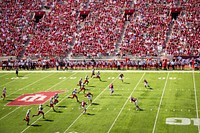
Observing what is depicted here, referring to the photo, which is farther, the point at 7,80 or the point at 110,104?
the point at 7,80

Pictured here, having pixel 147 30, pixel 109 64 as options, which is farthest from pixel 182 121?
pixel 147 30

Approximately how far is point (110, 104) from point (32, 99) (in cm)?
595

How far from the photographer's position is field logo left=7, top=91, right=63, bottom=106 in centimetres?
2572

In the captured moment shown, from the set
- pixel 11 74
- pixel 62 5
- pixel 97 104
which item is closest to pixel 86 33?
pixel 62 5

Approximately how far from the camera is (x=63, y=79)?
33500 millimetres

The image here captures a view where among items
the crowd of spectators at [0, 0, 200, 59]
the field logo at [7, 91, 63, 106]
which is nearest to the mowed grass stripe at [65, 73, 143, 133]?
the field logo at [7, 91, 63, 106]

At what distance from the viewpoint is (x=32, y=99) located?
26594mm

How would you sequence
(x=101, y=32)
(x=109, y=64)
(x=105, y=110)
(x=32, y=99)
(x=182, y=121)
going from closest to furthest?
(x=182, y=121), (x=105, y=110), (x=32, y=99), (x=109, y=64), (x=101, y=32)

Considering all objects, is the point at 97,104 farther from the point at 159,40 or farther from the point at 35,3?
the point at 35,3

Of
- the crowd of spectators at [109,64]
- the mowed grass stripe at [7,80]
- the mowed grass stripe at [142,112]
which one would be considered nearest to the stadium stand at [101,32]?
the crowd of spectators at [109,64]

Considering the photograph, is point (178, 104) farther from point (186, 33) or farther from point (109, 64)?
point (186, 33)

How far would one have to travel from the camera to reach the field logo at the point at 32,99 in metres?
25.7

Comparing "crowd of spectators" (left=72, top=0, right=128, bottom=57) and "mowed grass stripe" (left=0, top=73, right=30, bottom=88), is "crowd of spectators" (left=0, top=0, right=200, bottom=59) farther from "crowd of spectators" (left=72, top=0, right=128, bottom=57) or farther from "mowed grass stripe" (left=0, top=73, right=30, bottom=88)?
"mowed grass stripe" (left=0, top=73, right=30, bottom=88)

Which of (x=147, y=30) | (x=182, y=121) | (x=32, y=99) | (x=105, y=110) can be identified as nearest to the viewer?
(x=182, y=121)
